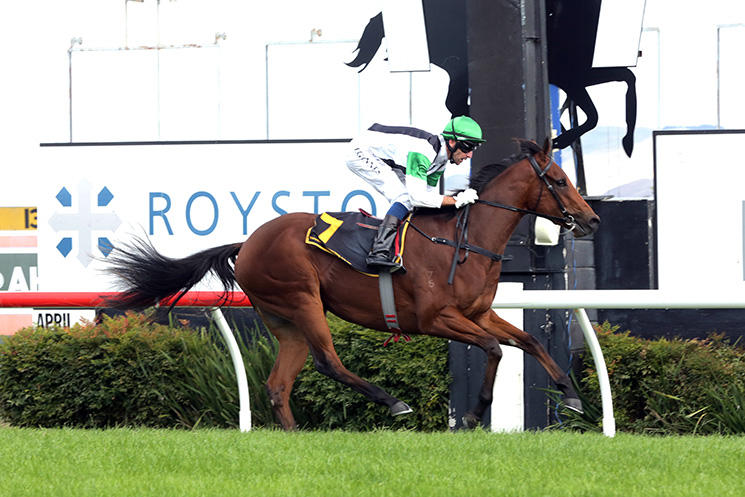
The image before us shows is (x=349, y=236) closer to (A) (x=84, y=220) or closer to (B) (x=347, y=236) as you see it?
(B) (x=347, y=236)

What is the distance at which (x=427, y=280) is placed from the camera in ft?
14.5

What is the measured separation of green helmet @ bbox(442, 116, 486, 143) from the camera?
14.8 ft

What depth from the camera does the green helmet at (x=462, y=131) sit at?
14.8ft

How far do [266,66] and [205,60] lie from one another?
0.51 meters

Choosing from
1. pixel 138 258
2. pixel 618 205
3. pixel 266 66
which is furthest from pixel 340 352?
pixel 266 66

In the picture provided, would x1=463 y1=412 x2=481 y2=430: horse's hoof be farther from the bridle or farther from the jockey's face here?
the jockey's face

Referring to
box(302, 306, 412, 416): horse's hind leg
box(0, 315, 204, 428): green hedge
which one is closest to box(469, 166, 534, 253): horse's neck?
box(302, 306, 412, 416): horse's hind leg

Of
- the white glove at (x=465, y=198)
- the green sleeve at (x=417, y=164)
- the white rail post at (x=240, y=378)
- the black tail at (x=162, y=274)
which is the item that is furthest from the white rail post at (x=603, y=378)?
the black tail at (x=162, y=274)

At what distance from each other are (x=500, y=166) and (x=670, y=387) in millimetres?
1407

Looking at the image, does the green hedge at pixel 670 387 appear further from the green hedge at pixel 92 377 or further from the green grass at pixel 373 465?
the green hedge at pixel 92 377

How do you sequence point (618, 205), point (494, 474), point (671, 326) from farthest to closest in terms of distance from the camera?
point (618, 205), point (671, 326), point (494, 474)

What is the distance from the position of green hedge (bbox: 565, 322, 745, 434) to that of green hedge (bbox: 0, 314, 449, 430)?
1044 millimetres

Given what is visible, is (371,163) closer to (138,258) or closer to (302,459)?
(138,258)

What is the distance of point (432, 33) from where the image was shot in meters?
7.28
